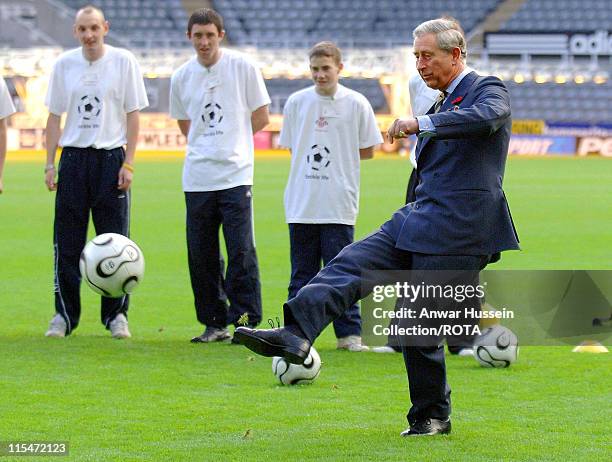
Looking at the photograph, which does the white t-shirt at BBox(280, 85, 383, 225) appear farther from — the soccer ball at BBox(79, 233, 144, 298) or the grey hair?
the grey hair

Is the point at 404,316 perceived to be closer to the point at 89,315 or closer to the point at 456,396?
the point at 456,396

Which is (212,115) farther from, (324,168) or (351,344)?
(351,344)

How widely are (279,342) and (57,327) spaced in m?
3.81

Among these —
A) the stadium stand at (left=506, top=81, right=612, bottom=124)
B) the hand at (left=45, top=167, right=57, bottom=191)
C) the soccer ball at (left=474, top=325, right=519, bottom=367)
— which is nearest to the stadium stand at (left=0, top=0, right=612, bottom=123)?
the stadium stand at (left=506, top=81, right=612, bottom=124)

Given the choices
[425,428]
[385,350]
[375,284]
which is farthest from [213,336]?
[375,284]

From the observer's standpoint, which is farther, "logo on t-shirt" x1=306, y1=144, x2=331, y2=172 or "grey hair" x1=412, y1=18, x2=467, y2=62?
"logo on t-shirt" x1=306, y1=144, x2=331, y2=172

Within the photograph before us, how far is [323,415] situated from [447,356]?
1.94m

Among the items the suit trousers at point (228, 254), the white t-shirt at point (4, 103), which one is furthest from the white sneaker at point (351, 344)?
the white t-shirt at point (4, 103)

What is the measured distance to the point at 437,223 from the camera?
5.06 meters

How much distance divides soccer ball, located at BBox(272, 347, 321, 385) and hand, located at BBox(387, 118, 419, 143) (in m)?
2.13

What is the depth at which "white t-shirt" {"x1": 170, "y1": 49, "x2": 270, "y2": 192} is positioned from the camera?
321 inches

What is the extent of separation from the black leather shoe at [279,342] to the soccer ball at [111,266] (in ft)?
9.68

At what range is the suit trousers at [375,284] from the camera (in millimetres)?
4887

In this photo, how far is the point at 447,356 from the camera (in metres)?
7.59
